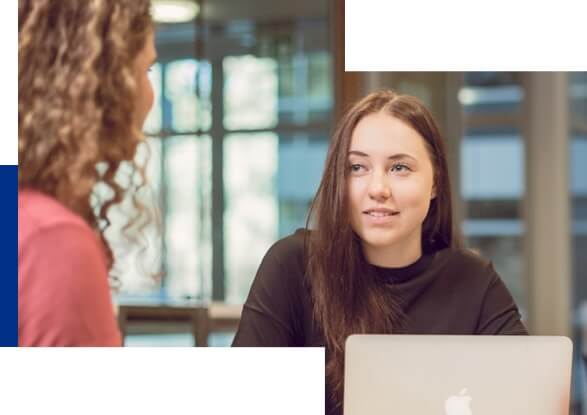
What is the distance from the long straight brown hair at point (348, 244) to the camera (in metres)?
2.11

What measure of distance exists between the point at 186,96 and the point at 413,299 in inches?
32.8

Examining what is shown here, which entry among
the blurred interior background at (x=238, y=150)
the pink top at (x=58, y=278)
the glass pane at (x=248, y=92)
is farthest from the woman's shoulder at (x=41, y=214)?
the glass pane at (x=248, y=92)

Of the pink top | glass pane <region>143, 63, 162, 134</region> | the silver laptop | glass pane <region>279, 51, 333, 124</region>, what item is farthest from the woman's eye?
the pink top

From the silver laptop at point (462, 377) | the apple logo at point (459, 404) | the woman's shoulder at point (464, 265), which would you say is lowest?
the apple logo at point (459, 404)

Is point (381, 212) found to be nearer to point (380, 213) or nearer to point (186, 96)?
point (380, 213)

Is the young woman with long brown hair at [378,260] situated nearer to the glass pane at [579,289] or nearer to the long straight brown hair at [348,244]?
the long straight brown hair at [348,244]

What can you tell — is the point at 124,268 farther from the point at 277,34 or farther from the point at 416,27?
the point at 416,27

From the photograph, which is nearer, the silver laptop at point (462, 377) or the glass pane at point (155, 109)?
the silver laptop at point (462, 377)

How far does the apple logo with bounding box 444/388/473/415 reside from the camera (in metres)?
2.05

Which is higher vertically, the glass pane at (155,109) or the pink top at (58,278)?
the glass pane at (155,109)

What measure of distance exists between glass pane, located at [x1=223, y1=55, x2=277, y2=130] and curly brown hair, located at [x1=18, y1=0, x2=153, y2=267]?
0.84 feet

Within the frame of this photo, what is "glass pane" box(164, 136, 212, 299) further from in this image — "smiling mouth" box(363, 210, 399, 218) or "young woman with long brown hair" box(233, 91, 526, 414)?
"smiling mouth" box(363, 210, 399, 218)

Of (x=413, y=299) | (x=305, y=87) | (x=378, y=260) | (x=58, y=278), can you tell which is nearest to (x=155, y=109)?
(x=305, y=87)

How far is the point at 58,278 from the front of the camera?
2127mm
